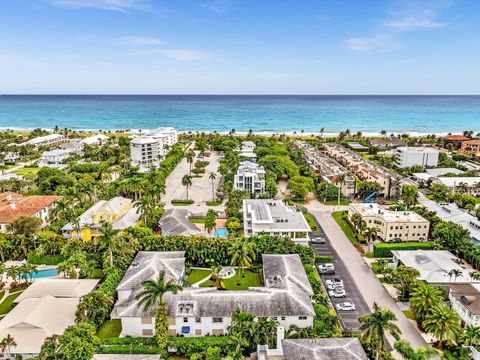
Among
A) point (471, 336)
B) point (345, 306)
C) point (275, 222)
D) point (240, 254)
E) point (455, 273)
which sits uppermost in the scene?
point (275, 222)

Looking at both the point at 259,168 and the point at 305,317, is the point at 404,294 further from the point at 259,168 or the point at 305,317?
the point at 259,168

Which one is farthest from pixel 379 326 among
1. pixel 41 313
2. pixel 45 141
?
pixel 45 141

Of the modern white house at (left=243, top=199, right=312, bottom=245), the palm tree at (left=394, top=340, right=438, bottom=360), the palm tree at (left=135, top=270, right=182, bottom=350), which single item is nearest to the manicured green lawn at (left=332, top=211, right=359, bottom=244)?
the modern white house at (left=243, top=199, right=312, bottom=245)

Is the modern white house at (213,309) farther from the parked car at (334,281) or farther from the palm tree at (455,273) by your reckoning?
the palm tree at (455,273)

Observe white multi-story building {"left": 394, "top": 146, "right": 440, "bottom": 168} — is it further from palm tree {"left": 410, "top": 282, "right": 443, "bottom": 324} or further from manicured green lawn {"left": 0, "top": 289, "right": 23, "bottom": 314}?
manicured green lawn {"left": 0, "top": 289, "right": 23, "bottom": 314}

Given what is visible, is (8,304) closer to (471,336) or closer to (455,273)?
(471,336)

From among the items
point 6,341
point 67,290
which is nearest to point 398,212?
point 67,290

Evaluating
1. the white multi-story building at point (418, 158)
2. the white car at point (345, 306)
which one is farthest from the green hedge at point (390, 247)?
the white multi-story building at point (418, 158)
